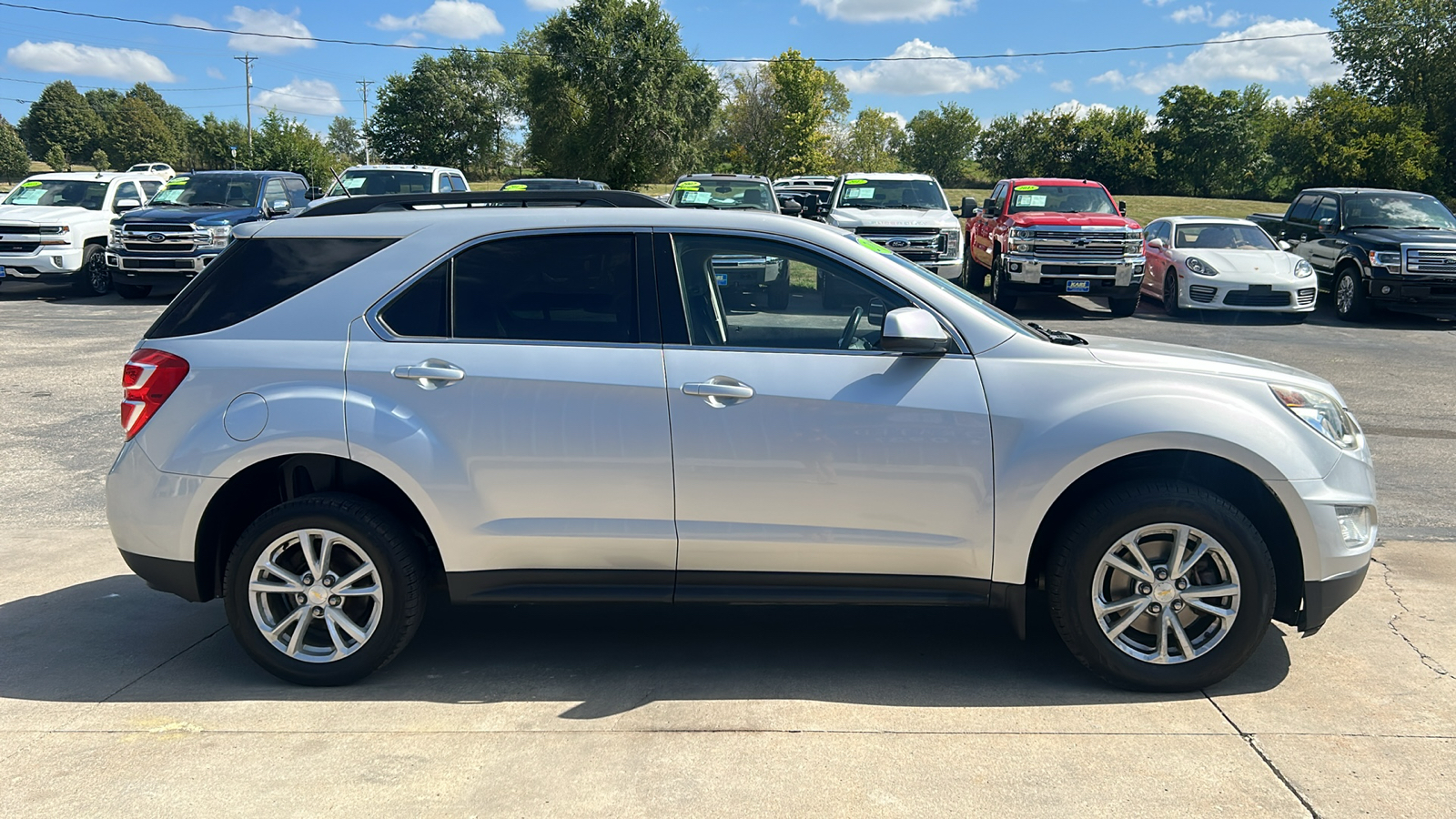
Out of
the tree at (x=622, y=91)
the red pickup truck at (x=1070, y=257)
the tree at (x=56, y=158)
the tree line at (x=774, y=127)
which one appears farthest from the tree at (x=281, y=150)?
the red pickup truck at (x=1070, y=257)

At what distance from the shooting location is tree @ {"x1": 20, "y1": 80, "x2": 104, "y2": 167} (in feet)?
386

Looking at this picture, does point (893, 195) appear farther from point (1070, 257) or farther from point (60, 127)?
point (60, 127)

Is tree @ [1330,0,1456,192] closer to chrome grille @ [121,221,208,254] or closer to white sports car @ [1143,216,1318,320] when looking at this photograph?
white sports car @ [1143,216,1318,320]

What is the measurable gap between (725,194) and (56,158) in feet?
367

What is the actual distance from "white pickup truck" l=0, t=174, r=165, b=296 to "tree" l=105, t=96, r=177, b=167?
103656 millimetres

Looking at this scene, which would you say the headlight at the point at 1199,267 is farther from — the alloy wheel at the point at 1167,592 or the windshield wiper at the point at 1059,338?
the alloy wheel at the point at 1167,592

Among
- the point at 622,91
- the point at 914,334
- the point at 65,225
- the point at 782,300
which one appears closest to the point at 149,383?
the point at 782,300

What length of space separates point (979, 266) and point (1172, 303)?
4.16m

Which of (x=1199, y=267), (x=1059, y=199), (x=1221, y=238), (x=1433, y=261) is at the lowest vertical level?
(x=1199, y=267)

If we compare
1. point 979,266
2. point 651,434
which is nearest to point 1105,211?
point 979,266

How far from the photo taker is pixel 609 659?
4367 millimetres

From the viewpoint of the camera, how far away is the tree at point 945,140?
314 feet

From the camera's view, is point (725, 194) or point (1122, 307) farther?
point (725, 194)

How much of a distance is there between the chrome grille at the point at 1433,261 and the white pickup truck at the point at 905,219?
266 inches
